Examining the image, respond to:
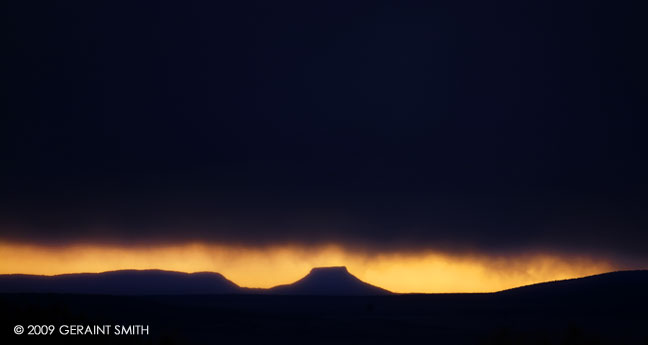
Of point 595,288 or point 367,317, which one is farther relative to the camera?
point 595,288

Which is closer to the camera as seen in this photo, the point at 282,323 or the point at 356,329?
the point at 356,329

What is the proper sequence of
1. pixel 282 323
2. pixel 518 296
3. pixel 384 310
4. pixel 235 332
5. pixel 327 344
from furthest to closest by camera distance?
1. pixel 518 296
2. pixel 384 310
3. pixel 282 323
4. pixel 235 332
5. pixel 327 344

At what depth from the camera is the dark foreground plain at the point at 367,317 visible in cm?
3681

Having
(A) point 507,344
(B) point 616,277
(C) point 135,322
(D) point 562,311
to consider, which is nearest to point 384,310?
(D) point 562,311

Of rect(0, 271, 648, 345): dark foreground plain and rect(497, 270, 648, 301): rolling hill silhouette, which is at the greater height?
rect(497, 270, 648, 301): rolling hill silhouette

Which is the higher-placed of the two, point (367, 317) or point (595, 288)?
point (595, 288)

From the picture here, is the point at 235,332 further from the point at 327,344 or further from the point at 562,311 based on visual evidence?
the point at 562,311

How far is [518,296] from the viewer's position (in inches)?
3871

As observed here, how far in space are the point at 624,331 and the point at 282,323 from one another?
2619 cm

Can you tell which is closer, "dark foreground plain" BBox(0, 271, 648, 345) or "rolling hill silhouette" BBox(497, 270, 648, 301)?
"dark foreground plain" BBox(0, 271, 648, 345)

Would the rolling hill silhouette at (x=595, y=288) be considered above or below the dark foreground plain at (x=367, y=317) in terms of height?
above

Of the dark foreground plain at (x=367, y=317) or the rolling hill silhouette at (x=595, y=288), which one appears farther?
the rolling hill silhouette at (x=595, y=288)

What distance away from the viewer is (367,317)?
63.4 metres

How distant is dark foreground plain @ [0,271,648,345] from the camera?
121ft
